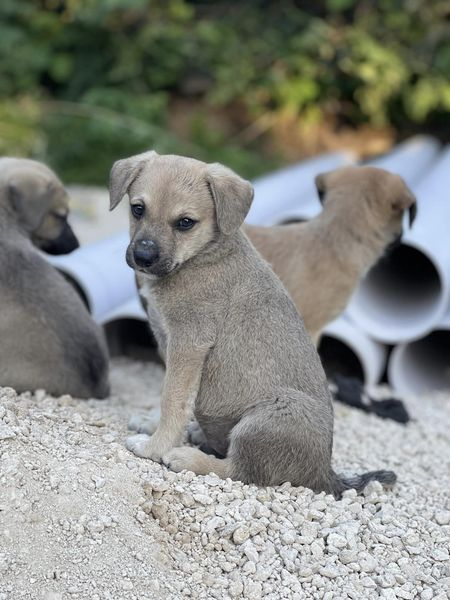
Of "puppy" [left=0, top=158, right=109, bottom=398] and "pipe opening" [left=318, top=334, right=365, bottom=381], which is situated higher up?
"puppy" [left=0, top=158, right=109, bottom=398]

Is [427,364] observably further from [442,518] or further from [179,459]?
[179,459]

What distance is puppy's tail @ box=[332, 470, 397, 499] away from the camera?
544 centimetres

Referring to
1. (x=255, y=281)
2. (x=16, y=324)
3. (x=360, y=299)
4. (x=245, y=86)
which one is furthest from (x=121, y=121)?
(x=255, y=281)

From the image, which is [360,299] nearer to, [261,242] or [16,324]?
[261,242]

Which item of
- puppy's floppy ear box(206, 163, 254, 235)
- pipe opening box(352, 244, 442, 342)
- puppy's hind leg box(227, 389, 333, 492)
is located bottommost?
pipe opening box(352, 244, 442, 342)

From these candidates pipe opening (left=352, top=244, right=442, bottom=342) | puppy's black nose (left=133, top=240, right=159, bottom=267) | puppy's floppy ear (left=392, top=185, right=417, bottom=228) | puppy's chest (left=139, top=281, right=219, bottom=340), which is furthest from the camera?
pipe opening (left=352, top=244, right=442, bottom=342)

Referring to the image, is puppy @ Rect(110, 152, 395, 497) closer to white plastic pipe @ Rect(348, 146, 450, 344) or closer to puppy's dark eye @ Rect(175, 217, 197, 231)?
puppy's dark eye @ Rect(175, 217, 197, 231)

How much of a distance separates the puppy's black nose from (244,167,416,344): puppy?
7.43 feet

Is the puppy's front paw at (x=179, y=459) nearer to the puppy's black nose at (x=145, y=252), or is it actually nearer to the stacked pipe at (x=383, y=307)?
the puppy's black nose at (x=145, y=252)

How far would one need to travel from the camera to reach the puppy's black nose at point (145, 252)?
499cm

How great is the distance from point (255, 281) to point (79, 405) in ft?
5.17

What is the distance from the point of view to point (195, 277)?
5332 millimetres

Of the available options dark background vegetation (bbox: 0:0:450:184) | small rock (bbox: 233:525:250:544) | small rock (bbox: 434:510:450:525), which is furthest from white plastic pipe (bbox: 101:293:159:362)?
dark background vegetation (bbox: 0:0:450:184)

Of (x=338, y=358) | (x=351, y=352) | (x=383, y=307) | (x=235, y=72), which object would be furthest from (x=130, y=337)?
(x=235, y=72)
